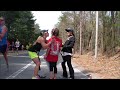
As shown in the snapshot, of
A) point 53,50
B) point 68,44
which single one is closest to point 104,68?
point 68,44

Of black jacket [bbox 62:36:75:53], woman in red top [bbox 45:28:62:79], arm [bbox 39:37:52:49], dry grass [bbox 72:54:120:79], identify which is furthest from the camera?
dry grass [bbox 72:54:120:79]

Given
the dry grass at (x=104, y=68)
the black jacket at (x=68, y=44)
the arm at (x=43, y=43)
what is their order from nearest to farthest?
the arm at (x=43, y=43) → the black jacket at (x=68, y=44) → the dry grass at (x=104, y=68)

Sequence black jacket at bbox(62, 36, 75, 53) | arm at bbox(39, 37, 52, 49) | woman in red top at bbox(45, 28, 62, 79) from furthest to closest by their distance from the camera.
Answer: black jacket at bbox(62, 36, 75, 53) → woman in red top at bbox(45, 28, 62, 79) → arm at bbox(39, 37, 52, 49)

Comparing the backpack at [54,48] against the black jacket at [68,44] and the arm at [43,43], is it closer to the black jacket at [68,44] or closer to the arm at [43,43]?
the arm at [43,43]

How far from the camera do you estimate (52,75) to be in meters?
11.1

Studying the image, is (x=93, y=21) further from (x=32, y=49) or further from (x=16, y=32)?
(x=32, y=49)

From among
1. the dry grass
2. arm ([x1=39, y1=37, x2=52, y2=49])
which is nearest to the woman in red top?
arm ([x1=39, y1=37, x2=52, y2=49])

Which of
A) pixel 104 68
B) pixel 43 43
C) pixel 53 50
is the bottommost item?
pixel 104 68

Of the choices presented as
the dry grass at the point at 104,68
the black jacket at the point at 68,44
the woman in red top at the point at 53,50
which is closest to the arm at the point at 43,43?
the woman in red top at the point at 53,50

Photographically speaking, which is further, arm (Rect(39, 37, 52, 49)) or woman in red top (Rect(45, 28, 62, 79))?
woman in red top (Rect(45, 28, 62, 79))

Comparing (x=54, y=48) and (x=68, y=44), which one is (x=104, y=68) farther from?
(x=54, y=48)

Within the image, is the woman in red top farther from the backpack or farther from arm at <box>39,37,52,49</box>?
arm at <box>39,37,52,49</box>
